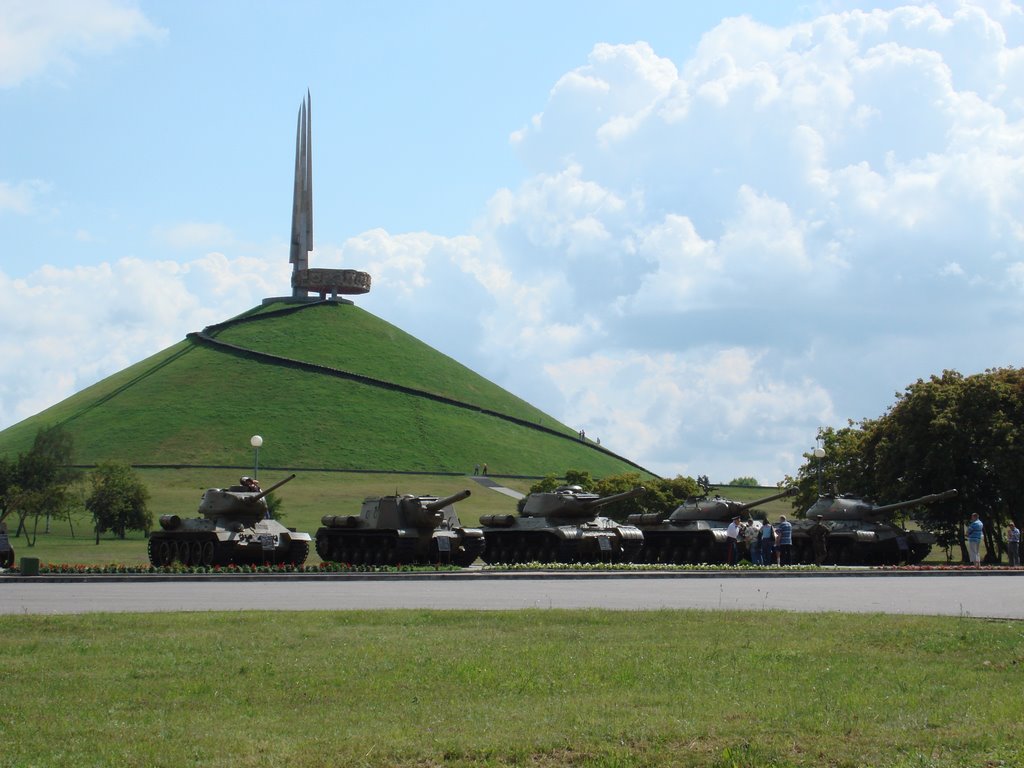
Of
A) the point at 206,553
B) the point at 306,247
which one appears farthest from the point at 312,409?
the point at 206,553

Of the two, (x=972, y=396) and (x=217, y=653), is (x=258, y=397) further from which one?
(x=217, y=653)

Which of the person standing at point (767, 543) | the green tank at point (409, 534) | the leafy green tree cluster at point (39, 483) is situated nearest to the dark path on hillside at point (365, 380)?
the leafy green tree cluster at point (39, 483)

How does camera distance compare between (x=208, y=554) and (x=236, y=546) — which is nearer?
(x=236, y=546)

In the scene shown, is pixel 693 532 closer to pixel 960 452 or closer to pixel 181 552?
pixel 960 452

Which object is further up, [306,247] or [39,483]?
[306,247]

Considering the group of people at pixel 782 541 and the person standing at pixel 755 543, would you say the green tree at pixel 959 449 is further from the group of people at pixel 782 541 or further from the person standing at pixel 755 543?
the person standing at pixel 755 543

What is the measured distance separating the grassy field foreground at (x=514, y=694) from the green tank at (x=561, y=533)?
26.0 metres

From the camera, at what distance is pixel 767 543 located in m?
40.1

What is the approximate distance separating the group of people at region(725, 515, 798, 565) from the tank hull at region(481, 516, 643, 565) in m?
3.12

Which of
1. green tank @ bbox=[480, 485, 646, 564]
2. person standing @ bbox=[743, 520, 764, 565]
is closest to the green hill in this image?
green tank @ bbox=[480, 485, 646, 564]

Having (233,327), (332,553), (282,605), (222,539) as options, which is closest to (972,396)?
(332,553)

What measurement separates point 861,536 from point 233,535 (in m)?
20.7

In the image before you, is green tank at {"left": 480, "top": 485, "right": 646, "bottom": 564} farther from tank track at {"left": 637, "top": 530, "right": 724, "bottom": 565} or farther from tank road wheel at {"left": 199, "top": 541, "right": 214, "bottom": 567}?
tank road wheel at {"left": 199, "top": 541, "right": 214, "bottom": 567}

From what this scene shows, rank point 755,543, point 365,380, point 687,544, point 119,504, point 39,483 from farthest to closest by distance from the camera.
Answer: point 365,380, point 39,483, point 119,504, point 687,544, point 755,543
